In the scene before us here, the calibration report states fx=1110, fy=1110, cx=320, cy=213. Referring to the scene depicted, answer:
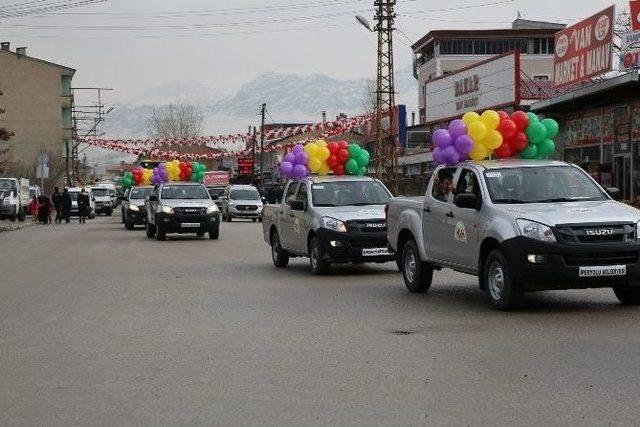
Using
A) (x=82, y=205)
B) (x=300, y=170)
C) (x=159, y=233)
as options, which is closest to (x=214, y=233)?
(x=159, y=233)

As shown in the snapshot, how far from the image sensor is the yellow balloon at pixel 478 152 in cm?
1784

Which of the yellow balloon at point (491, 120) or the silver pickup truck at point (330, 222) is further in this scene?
the yellow balloon at point (491, 120)

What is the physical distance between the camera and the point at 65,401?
7355 mm

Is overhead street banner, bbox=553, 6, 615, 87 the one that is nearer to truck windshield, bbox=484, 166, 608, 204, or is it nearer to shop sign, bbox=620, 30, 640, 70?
shop sign, bbox=620, 30, 640, 70

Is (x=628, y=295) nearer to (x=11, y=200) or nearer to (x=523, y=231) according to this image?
(x=523, y=231)

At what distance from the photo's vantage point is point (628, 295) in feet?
42.1

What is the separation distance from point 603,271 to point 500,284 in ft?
3.77

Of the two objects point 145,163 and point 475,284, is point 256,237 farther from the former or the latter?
point 145,163

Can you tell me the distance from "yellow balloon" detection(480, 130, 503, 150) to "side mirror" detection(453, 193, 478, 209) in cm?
495

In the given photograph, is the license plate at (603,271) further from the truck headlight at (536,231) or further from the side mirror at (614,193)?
the side mirror at (614,193)

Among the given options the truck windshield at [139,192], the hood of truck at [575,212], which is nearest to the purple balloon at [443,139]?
the hood of truck at [575,212]

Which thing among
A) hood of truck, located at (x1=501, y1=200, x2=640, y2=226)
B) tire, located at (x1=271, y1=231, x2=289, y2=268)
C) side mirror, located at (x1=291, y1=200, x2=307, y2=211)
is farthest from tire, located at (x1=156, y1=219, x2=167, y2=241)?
hood of truck, located at (x1=501, y1=200, x2=640, y2=226)

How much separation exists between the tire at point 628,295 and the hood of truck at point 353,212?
587 cm

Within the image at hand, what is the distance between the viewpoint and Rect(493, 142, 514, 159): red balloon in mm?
18328
